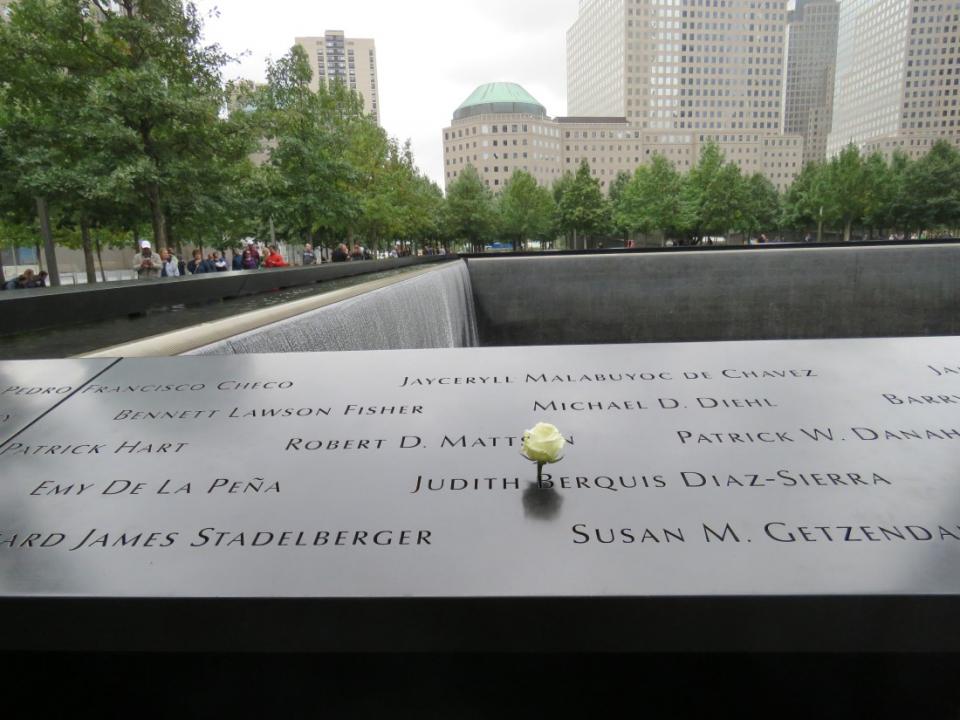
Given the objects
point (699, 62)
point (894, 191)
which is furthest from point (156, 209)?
point (699, 62)

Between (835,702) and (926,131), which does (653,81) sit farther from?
(835,702)

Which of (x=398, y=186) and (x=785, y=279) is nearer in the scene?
(x=785, y=279)

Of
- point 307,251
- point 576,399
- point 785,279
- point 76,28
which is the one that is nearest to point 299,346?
point 576,399

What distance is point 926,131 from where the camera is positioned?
99750mm

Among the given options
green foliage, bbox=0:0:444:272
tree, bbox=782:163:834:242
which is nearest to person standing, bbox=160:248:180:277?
green foliage, bbox=0:0:444:272

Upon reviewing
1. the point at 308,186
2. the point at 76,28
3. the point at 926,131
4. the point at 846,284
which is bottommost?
the point at 846,284

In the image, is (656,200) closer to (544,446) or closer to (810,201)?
(810,201)

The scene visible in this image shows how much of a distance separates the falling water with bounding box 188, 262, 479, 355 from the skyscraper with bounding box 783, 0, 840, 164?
603 feet

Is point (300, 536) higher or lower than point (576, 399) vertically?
lower

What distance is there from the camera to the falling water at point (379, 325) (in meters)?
4.07

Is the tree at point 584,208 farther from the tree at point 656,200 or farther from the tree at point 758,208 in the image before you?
the tree at point 758,208

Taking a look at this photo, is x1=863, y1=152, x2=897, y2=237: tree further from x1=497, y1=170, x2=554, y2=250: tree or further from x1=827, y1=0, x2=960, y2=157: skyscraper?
x1=827, y1=0, x2=960, y2=157: skyscraper

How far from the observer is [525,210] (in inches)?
2057

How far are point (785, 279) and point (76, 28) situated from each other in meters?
16.2
